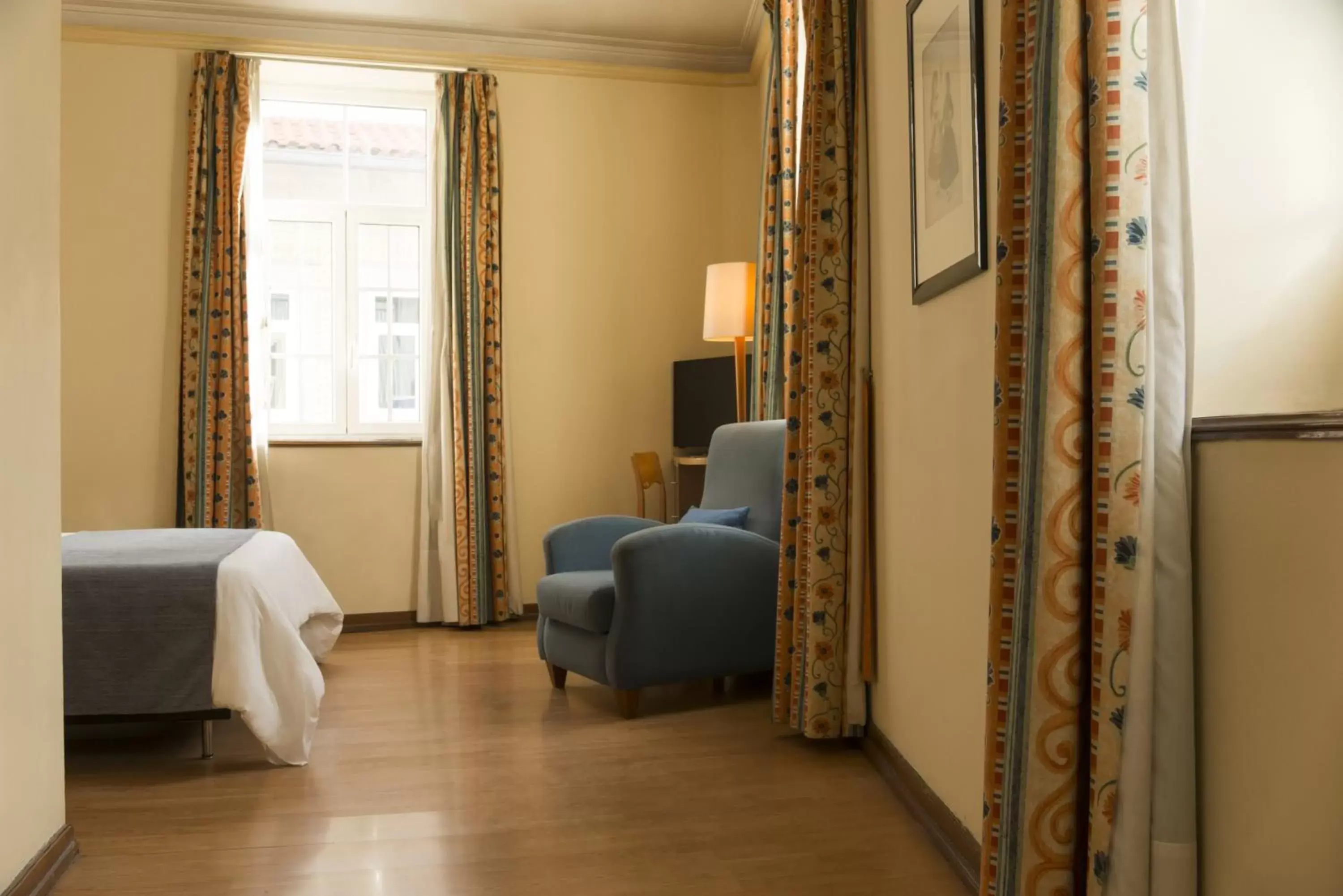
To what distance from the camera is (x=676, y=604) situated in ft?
10.8

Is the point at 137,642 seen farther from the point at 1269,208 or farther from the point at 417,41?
the point at 417,41

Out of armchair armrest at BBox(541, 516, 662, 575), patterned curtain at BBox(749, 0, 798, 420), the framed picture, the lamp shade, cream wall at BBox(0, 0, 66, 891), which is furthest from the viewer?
the lamp shade

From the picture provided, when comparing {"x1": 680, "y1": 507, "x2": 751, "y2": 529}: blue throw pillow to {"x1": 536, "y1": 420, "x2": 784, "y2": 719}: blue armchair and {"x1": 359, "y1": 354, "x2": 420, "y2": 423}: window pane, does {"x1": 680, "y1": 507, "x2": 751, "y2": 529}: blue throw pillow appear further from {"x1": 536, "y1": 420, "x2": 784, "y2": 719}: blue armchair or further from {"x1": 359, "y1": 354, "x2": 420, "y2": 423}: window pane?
{"x1": 359, "y1": 354, "x2": 420, "y2": 423}: window pane

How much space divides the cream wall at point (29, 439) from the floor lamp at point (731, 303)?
8.88 feet

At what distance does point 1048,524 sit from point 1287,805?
0.44 meters

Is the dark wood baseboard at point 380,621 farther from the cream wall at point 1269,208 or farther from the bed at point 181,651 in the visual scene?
the cream wall at point 1269,208

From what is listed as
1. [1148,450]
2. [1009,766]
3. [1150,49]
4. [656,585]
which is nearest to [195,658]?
[656,585]

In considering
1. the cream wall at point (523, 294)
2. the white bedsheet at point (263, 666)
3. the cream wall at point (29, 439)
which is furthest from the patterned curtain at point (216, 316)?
the cream wall at point (29, 439)

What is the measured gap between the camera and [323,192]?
528 centimetres

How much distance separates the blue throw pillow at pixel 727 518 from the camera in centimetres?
368

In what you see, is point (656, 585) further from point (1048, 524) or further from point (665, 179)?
point (665, 179)

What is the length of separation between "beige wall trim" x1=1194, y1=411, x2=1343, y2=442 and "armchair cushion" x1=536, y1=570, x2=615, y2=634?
2.16m

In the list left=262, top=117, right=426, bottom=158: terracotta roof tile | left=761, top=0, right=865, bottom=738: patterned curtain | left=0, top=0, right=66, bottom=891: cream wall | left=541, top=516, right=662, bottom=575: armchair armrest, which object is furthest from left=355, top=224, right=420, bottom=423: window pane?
left=0, top=0, right=66, bottom=891: cream wall

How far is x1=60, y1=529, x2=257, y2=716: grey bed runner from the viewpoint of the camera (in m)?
2.82
